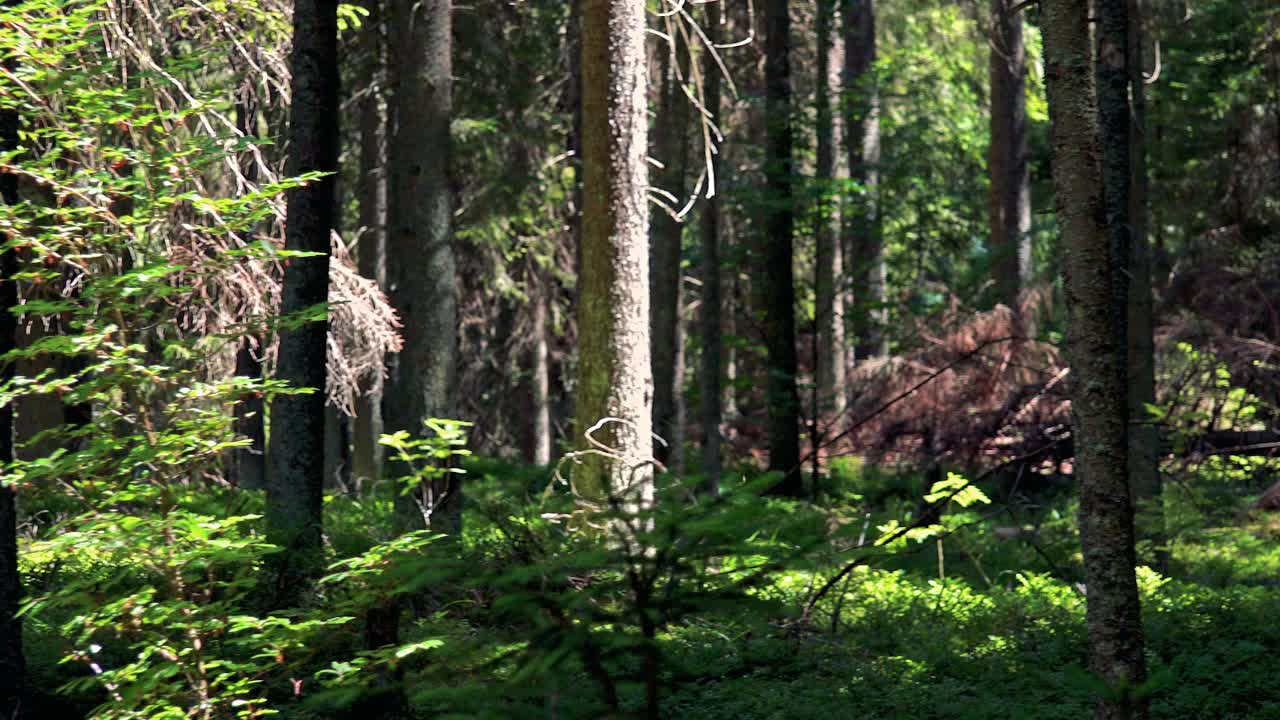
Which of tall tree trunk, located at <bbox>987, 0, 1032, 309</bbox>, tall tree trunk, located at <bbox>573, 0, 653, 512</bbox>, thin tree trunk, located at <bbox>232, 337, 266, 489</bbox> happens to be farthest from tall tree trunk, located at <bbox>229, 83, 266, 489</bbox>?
tall tree trunk, located at <bbox>987, 0, 1032, 309</bbox>

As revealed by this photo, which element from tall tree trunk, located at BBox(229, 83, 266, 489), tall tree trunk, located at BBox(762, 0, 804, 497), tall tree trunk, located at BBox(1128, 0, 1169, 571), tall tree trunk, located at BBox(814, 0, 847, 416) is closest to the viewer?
tall tree trunk, located at BBox(1128, 0, 1169, 571)

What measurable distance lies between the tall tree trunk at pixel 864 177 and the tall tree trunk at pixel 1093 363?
11.6 m

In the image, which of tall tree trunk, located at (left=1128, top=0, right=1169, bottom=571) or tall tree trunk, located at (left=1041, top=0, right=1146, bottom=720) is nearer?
tall tree trunk, located at (left=1041, top=0, right=1146, bottom=720)

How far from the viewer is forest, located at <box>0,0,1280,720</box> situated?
4.89 metres

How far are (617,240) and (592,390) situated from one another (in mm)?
1160

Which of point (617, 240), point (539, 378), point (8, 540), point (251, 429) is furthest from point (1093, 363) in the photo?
point (539, 378)

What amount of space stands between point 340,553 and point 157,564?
8.92 ft

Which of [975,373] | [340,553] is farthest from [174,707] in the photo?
[975,373]

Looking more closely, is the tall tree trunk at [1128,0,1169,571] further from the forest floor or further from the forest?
the forest floor

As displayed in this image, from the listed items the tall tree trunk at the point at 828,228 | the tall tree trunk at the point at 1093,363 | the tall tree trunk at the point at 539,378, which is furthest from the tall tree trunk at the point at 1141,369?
the tall tree trunk at the point at 539,378

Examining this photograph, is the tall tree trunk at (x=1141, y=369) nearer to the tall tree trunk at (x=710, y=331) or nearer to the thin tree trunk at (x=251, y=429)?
the tall tree trunk at (x=710, y=331)

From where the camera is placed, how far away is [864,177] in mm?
21469

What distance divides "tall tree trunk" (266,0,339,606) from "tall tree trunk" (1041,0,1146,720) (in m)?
5.13

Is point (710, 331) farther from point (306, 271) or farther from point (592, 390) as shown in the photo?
point (306, 271)
